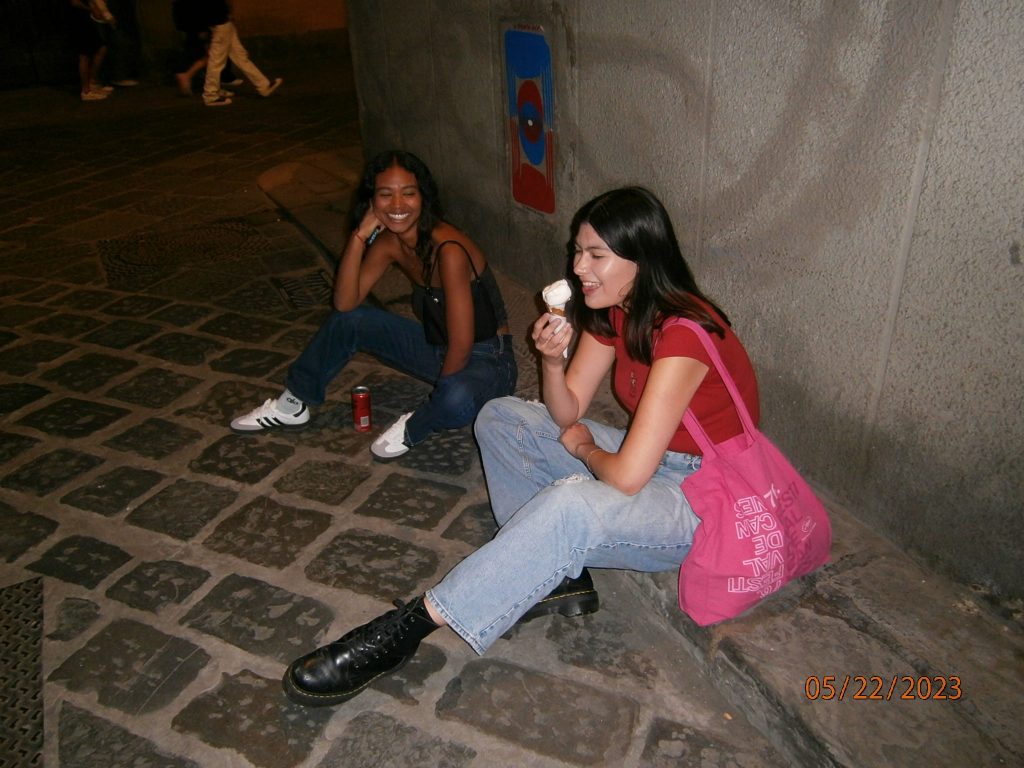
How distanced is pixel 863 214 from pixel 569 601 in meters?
1.65

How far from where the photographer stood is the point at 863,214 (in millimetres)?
2635

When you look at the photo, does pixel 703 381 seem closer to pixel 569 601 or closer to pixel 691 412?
pixel 691 412

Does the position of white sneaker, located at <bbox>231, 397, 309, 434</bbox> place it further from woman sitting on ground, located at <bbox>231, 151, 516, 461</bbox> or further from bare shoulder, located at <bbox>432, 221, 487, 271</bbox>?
bare shoulder, located at <bbox>432, 221, 487, 271</bbox>

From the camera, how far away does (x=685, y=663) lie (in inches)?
107


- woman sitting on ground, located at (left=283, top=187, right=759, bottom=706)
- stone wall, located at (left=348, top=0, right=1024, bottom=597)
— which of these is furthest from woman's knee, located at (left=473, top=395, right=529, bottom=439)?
stone wall, located at (left=348, top=0, right=1024, bottom=597)

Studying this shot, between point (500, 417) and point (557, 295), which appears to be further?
point (500, 417)

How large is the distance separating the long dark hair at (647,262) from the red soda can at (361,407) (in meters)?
1.84

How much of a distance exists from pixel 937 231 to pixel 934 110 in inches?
13.7

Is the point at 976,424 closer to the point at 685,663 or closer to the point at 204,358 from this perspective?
the point at 685,663

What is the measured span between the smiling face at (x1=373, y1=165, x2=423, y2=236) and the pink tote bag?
163 centimetres

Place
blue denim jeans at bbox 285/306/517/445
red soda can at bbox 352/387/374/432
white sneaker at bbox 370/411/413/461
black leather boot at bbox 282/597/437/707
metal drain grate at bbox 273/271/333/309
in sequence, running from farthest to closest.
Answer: metal drain grate at bbox 273/271/333/309 < red soda can at bbox 352/387/374/432 < white sneaker at bbox 370/411/413/461 < blue denim jeans at bbox 285/306/517/445 < black leather boot at bbox 282/597/437/707

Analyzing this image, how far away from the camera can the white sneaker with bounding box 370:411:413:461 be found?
378 centimetres

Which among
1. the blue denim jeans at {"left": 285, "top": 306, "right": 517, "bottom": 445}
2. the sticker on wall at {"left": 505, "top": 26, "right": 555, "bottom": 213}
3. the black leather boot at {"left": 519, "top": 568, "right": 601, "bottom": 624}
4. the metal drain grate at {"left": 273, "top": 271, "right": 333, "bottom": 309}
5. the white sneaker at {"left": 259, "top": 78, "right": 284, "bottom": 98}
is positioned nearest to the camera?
the black leather boot at {"left": 519, "top": 568, "right": 601, "bottom": 624}
